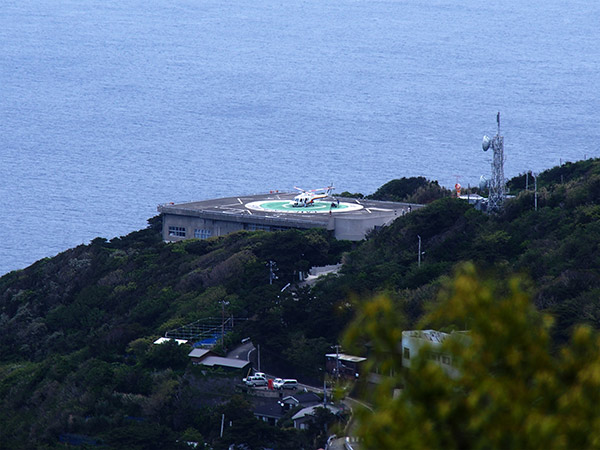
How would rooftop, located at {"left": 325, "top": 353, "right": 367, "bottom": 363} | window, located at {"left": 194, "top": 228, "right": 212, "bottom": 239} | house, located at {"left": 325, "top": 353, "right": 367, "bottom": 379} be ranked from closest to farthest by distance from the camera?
house, located at {"left": 325, "top": 353, "right": 367, "bottom": 379}, rooftop, located at {"left": 325, "top": 353, "right": 367, "bottom": 363}, window, located at {"left": 194, "top": 228, "right": 212, "bottom": 239}

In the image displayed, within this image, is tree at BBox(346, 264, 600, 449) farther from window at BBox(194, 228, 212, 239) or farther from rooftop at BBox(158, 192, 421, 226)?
window at BBox(194, 228, 212, 239)

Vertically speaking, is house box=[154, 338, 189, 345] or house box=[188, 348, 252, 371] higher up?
house box=[154, 338, 189, 345]

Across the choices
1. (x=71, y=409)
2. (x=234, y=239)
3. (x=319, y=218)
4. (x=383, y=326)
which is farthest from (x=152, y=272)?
(x=383, y=326)

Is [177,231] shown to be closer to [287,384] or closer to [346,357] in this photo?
[287,384]

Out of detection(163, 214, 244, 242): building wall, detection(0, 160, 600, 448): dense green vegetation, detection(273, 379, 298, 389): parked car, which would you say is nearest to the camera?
detection(273, 379, 298, 389): parked car

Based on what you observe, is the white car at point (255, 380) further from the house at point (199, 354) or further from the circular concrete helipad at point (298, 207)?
the circular concrete helipad at point (298, 207)

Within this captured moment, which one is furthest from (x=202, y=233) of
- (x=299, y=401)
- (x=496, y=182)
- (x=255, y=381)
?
(x=299, y=401)

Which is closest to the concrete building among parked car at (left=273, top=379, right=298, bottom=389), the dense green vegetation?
the dense green vegetation
